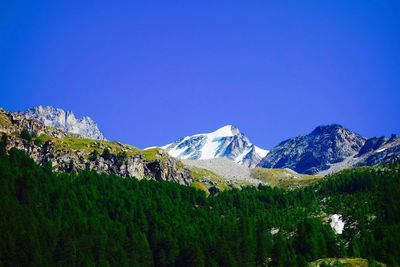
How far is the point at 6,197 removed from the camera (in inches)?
6176

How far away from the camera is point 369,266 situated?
14875cm

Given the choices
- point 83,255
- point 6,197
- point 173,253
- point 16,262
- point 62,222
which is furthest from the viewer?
point 173,253

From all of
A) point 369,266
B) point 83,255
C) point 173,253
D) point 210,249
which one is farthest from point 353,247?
point 83,255

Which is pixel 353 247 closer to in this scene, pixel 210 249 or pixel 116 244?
pixel 210 249

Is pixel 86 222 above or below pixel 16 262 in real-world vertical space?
above

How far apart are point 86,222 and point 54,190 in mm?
27862

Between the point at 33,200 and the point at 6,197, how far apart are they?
22308 millimetres

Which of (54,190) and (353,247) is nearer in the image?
(353,247)

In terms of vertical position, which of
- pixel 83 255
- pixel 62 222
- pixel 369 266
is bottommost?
pixel 369 266

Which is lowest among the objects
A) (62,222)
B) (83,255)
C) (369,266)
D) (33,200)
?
(369,266)

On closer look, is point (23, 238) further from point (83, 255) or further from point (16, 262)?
point (83, 255)

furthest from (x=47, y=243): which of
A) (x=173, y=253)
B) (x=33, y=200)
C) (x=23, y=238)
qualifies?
(x=173, y=253)

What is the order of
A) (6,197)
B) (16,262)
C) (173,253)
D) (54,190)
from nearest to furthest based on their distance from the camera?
(16,262) < (6,197) < (173,253) < (54,190)

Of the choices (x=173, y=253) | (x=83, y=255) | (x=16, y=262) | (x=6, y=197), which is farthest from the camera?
(x=173, y=253)
